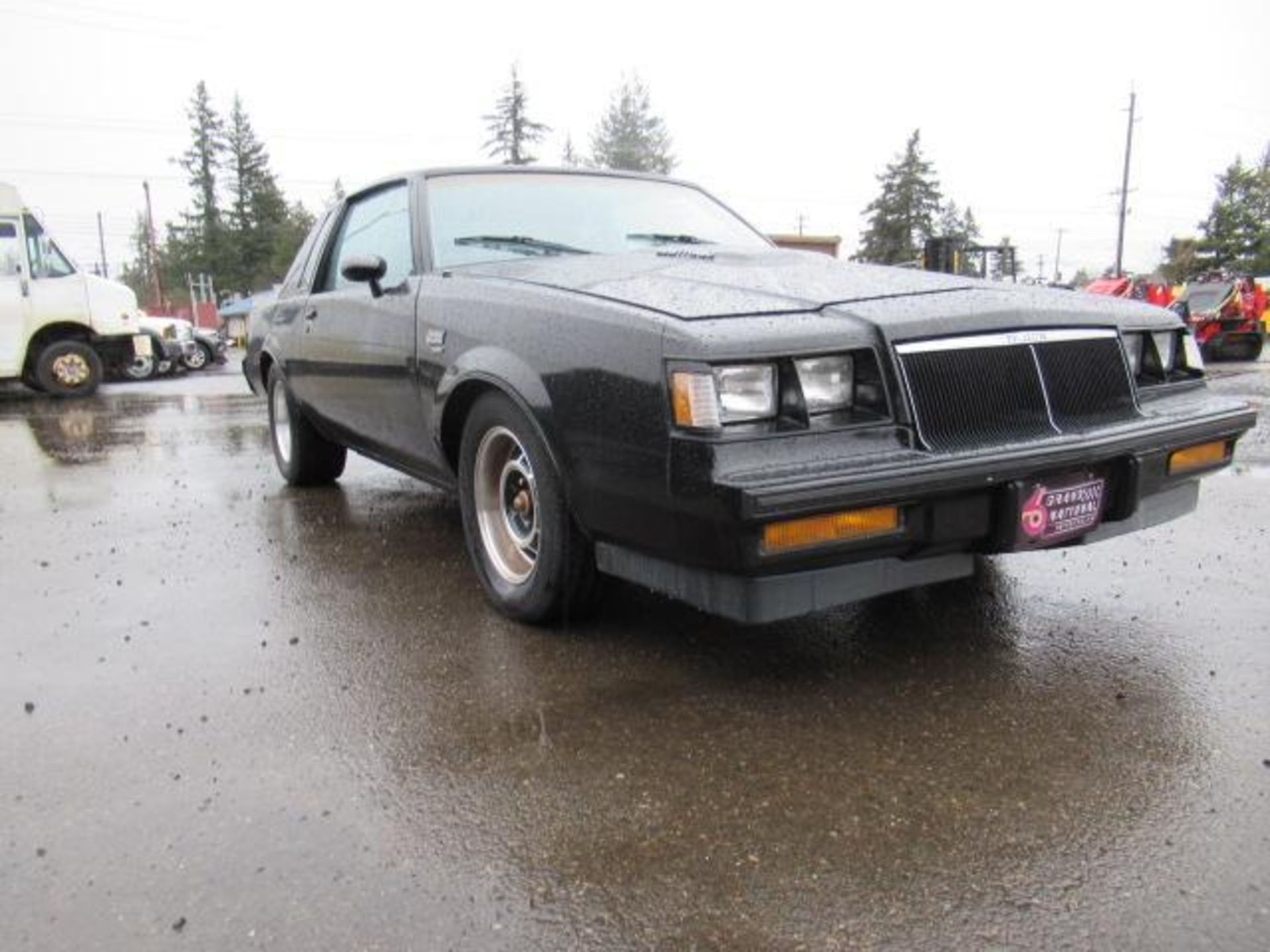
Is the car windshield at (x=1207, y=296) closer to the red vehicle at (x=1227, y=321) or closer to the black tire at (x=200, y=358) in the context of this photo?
the red vehicle at (x=1227, y=321)

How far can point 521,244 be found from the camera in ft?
12.5

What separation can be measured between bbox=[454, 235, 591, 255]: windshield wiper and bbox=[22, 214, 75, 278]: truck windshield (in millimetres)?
11752

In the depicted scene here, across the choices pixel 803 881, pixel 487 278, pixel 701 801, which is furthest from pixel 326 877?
pixel 487 278

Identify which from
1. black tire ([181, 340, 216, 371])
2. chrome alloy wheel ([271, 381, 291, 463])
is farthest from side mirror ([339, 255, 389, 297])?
black tire ([181, 340, 216, 371])

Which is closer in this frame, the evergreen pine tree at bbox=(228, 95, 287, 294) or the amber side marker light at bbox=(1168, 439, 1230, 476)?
the amber side marker light at bbox=(1168, 439, 1230, 476)

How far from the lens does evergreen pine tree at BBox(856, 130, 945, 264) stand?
58219 millimetres

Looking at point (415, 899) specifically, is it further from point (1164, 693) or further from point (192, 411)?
point (192, 411)

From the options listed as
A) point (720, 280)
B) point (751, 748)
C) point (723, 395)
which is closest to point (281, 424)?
point (720, 280)

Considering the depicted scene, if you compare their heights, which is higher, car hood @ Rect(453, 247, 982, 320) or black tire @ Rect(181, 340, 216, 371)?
car hood @ Rect(453, 247, 982, 320)

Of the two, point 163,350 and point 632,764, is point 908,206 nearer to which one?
point 163,350

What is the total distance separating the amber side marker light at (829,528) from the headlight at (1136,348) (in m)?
1.41

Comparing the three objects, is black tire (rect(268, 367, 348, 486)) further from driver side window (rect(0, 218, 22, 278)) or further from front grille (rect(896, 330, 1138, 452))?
driver side window (rect(0, 218, 22, 278))

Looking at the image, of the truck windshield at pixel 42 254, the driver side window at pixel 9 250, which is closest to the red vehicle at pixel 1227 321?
the truck windshield at pixel 42 254

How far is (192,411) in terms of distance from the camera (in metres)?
10.9
